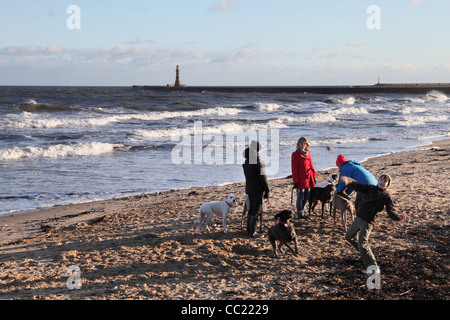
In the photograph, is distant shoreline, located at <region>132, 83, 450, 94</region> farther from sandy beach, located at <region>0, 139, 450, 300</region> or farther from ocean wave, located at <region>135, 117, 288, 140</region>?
sandy beach, located at <region>0, 139, 450, 300</region>

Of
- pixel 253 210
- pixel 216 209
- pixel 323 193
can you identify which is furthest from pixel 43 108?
pixel 253 210

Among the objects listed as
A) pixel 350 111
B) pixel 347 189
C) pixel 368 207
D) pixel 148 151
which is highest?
Result: pixel 350 111

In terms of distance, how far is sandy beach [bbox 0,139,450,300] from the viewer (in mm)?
5223

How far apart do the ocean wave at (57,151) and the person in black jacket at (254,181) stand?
13052 mm

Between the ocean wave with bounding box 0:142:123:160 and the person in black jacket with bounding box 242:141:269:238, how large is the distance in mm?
13052

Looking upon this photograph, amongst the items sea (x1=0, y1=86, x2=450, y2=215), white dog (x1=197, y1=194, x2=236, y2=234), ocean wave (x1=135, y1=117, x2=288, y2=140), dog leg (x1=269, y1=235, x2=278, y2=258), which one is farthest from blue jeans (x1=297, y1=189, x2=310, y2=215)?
ocean wave (x1=135, y1=117, x2=288, y2=140)

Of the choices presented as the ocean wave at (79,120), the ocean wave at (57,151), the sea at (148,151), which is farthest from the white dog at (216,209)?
the ocean wave at (79,120)

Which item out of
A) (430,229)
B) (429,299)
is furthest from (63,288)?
(430,229)

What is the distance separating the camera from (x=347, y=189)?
758cm

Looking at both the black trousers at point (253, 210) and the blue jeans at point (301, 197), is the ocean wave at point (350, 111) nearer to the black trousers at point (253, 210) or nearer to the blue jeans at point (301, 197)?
the blue jeans at point (301, 197)

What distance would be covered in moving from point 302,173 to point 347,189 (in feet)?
2.74

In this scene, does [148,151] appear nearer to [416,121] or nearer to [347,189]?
[347,189]

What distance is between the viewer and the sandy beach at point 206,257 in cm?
522

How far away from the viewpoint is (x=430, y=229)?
7312mm
